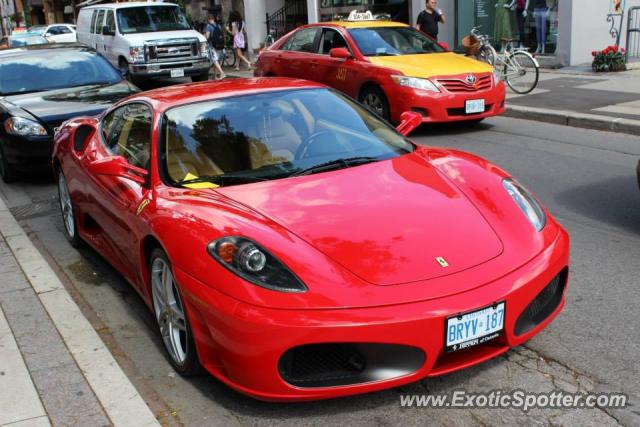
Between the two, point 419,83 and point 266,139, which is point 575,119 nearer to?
point 419,83

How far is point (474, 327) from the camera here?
318cm

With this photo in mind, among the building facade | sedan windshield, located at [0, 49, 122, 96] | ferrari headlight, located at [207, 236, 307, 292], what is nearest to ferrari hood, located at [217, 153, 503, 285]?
ferrari headlight, located at [207, 236, 307, 292]

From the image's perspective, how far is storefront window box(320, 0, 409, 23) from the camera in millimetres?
21875

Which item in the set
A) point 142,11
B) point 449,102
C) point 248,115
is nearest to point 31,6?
point 142,11

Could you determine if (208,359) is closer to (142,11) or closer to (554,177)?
(554,177)

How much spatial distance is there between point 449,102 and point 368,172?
246 inches

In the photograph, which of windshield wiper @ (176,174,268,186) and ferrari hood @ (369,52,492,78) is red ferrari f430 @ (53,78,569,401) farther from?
ferrari hood @ (369,52,492,78)

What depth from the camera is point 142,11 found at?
742 inches

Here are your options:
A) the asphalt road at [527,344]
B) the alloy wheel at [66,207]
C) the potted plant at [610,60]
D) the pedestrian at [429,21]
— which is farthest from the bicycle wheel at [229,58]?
the alloy wheel at [66,207]

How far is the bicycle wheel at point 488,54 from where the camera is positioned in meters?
14.0

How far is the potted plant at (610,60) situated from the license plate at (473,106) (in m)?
5.42

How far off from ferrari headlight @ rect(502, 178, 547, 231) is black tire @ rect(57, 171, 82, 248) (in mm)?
3488

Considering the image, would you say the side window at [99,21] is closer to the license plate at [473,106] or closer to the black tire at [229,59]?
the black tire at [229,59]

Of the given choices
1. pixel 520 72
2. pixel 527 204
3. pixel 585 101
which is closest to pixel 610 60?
pixel 520 72
